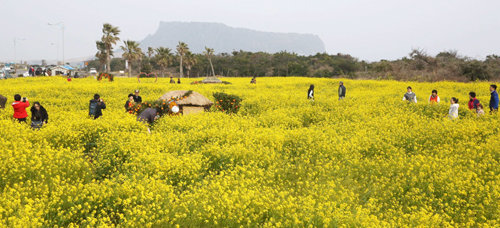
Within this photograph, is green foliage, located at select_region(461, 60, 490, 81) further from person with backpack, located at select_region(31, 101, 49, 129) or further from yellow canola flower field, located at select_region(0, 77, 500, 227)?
person with backpack, located at select_region(31, 101, 49, 129)

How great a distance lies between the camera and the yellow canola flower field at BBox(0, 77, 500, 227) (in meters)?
5.61

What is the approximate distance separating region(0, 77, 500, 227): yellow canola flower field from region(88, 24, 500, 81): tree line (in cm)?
3736

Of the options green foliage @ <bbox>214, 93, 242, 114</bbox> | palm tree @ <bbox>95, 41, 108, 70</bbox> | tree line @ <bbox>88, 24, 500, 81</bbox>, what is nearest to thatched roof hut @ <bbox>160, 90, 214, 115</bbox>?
green foliage @ <bbox>214, 93, 242, 114</bbox>

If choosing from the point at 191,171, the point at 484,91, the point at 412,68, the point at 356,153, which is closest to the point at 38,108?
the point at 191,171

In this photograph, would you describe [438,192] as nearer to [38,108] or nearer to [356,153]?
[356,153]

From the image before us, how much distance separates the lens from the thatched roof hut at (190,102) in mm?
17312

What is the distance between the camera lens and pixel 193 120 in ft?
46.1

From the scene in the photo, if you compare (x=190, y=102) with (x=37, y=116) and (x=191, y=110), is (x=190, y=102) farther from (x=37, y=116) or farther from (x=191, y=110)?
(x=37, y=116)

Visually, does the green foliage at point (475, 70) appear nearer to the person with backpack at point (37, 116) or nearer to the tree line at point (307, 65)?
the tree line at point (307, 65)

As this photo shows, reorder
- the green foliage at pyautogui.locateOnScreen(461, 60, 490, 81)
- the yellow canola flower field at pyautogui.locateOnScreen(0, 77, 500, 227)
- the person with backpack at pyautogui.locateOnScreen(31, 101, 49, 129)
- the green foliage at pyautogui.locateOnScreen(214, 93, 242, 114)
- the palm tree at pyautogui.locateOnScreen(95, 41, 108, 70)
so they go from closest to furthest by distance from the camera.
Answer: the yellow canola flower field at pyautogui.locateOnScreen(0, 77, 500, 227), the person with backpack at pyautogui.locateOnScreen(31, 101, 49, 129), the green foliage at pyautogui.locateOnScreen(214, 93, 242, 114), the green foliage at pyautogui.locateOnScreen(461, 60, 490, 81), the palm tree at pyautogui.locateOnScreen(95, 41, 108, 70)

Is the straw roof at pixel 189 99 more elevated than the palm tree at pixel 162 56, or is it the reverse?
the palm tree at pixel 162 56

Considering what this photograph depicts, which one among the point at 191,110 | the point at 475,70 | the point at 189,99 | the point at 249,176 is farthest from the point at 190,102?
the point at 475,70

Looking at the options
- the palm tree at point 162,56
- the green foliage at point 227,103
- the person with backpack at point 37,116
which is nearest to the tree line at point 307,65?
the palm tree at point 162,56

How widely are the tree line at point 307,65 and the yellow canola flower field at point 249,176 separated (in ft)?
123
